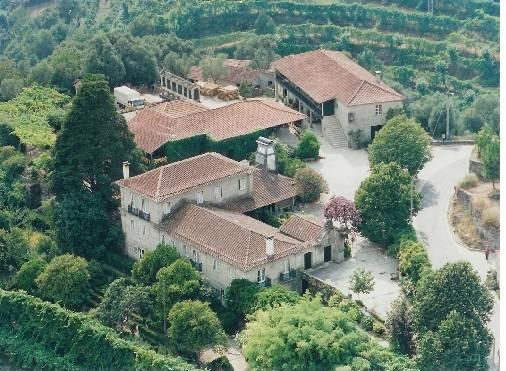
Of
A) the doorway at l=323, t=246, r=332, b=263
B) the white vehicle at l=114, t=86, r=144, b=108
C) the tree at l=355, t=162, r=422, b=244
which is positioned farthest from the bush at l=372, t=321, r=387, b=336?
the white vehicle at l=114, t=86, r=144, b=108

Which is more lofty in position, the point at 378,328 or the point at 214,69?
the point at 214,69

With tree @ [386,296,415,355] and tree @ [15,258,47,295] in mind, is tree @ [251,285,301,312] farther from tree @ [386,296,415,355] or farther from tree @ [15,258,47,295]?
tree @ [15,258,47,295]

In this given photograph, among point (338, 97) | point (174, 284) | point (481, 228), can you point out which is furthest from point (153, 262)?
point (338, 97)

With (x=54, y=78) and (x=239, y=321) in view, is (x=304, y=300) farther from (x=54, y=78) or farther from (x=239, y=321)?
(x=54, y=78)

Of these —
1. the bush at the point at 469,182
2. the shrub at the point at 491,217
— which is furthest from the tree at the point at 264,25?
the shrub at the point at 491,217

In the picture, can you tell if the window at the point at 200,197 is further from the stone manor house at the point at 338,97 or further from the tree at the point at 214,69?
the tree at the point at 214,69

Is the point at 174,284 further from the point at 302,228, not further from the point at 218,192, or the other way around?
the point at 218,192

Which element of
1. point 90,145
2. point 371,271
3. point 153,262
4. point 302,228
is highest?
point 90,145
